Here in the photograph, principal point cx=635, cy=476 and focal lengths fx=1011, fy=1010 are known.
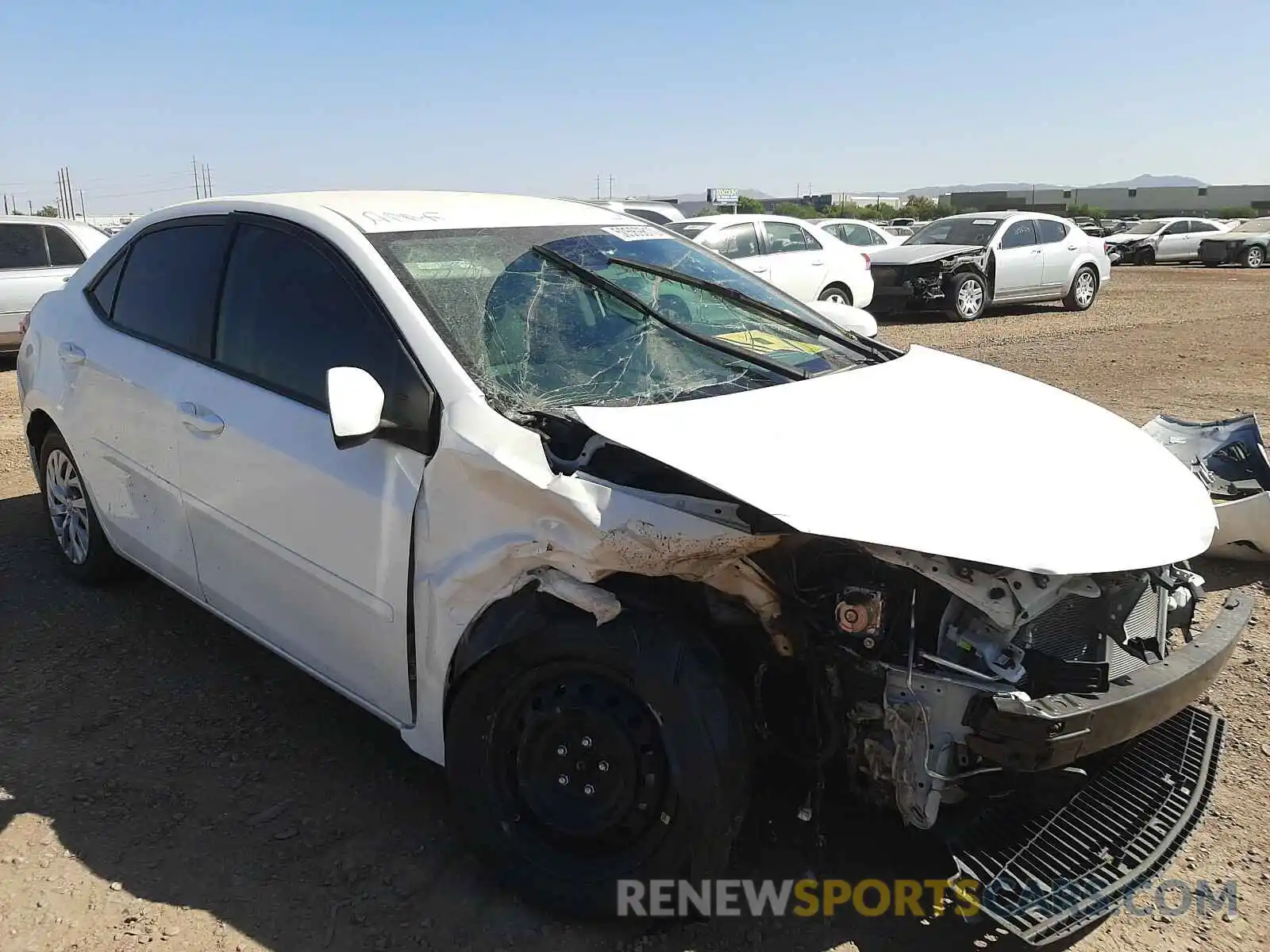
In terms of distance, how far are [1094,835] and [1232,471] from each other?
8.42ft

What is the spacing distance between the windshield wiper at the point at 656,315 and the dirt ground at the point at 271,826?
0.82 metres

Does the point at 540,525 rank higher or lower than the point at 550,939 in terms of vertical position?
higher

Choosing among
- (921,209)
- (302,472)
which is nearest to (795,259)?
(302,472)

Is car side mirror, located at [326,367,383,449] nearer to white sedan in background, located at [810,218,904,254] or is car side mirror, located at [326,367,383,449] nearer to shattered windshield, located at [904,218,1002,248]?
shattered windshield, located at [904,218,1002,248]

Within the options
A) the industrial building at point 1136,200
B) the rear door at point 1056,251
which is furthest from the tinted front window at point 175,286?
the industrial building at point 1136,200

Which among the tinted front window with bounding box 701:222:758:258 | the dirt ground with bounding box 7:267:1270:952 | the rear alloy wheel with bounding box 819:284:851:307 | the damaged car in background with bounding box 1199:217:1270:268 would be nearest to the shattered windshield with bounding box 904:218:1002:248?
the rear alloy wheel with bounding box 819:284:851:307

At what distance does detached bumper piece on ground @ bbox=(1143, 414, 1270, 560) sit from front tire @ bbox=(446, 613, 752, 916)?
2904 mm

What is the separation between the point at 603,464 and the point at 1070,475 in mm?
1241

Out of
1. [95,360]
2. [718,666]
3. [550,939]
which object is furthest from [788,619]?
[95,360]

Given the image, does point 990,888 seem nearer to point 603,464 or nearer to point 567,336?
point 603,464

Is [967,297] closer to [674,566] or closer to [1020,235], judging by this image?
[1020,235]

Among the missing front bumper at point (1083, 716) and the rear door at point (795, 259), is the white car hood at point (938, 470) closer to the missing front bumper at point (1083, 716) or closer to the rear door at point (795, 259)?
A: the missing front bumper at point (1083, 716)

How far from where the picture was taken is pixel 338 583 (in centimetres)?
291

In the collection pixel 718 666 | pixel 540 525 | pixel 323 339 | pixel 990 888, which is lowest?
pixel 990 888
